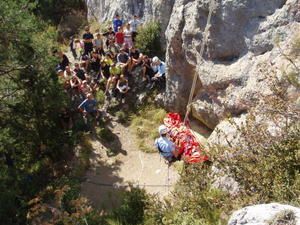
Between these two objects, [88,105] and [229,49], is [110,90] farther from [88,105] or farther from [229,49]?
[229,49]

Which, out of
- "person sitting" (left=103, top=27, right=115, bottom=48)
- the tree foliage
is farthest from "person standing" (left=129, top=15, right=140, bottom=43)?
the tree foliage

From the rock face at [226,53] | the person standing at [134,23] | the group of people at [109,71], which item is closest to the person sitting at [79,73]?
the group of people at [109,71]

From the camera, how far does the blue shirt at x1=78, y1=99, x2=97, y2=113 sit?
1425 centimetres

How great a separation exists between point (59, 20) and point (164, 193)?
12164 millimetres

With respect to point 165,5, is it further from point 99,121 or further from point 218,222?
point 218,222

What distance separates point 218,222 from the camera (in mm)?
6234

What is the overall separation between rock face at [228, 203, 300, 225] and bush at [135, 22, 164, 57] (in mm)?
11953

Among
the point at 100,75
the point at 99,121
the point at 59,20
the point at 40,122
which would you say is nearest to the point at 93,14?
the point at 59,20

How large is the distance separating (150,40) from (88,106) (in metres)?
3.15

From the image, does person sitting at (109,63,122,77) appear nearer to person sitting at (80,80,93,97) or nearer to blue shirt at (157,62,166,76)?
person sitting at (80,80,93,97)

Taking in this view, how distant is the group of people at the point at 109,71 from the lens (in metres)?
14.9

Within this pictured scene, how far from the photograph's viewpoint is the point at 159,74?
1493cm

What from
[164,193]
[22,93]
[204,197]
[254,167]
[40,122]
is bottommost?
[164,193]

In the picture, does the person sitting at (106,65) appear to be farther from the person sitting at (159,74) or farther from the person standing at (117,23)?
the person standing at (117,23)
